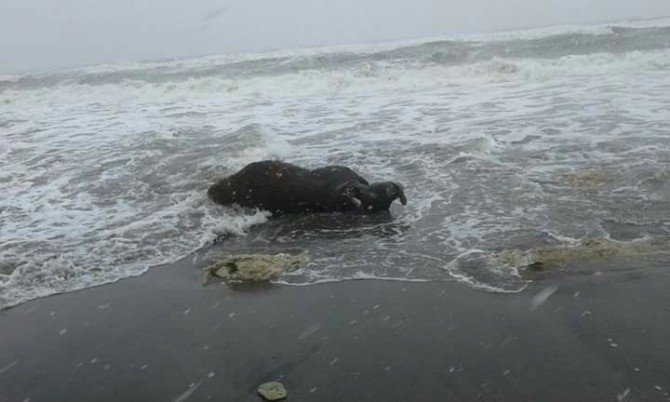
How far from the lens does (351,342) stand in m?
3.79

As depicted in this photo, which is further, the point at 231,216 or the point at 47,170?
the point at 47,170

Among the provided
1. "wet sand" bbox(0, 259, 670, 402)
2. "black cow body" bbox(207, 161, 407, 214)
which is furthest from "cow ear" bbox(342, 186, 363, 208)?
"wet sand" bbox(0, 259, 670, 402)

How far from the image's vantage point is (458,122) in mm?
11477

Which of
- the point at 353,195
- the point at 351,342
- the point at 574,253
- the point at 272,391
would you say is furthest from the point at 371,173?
the point at 272,391

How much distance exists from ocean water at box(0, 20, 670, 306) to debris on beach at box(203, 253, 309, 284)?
17 centimetres

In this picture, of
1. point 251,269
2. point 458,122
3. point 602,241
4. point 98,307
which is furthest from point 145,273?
point 458,122

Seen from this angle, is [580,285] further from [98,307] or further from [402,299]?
[98,307]

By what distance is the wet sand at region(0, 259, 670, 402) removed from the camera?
328cm

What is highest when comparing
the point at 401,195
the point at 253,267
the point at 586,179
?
the point at 401,195

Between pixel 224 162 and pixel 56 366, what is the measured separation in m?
5.83

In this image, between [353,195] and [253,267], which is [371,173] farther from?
[253,267]

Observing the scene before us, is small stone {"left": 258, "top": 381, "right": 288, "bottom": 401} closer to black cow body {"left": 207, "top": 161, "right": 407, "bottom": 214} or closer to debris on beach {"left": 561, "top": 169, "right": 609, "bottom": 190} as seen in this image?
black cow body {"left": 207, "top": 161, "right": 407, "bottom": 214}

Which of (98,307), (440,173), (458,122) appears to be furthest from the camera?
(458,122)

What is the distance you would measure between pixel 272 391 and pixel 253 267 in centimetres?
188
